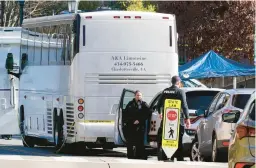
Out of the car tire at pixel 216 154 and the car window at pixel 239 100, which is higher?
the car window at pixel 239 100

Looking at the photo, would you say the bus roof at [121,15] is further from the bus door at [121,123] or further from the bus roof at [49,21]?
the bus door at [121,123]

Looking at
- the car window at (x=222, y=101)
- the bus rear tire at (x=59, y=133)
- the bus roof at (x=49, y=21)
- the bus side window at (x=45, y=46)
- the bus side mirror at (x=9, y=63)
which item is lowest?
the bus rear tire at (x=59, y=133)

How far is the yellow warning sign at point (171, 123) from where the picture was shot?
18609 millimetres

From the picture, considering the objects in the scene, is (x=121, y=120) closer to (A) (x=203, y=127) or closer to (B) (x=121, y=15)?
(A) (x=203, y=127)

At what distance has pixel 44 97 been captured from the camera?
2631cm

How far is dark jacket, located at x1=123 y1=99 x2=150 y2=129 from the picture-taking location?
20.4m

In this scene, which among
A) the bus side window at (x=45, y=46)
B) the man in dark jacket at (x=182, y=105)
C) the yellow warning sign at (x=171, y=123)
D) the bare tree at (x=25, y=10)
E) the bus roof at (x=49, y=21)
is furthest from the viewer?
the bare tree at (x=25, y=10)

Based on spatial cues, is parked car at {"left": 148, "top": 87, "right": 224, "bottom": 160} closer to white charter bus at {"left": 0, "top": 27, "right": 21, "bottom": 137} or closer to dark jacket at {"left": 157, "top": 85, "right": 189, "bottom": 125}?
dark jacket at {"left": 157, "top": 85, "right": 189, "bottom": 125}

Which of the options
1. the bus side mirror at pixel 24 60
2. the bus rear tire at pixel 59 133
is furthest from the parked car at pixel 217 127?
the bus side mirror at pixel 24 60

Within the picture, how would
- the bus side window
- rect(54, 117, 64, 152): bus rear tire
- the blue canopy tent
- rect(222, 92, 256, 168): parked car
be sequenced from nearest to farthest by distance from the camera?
rect(222, 92, 256, 168): parked car, rect(54, 117, 64, 152): bus rear tire, the bus side window, the blue canopy tent

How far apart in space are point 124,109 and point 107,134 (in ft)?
8.71

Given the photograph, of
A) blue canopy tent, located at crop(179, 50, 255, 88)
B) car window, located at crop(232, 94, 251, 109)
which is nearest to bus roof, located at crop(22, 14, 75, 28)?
car window, located at crop(232, 94, 251, 109)

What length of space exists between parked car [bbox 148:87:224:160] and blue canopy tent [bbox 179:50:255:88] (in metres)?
12.1

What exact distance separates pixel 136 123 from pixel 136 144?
0.46m
